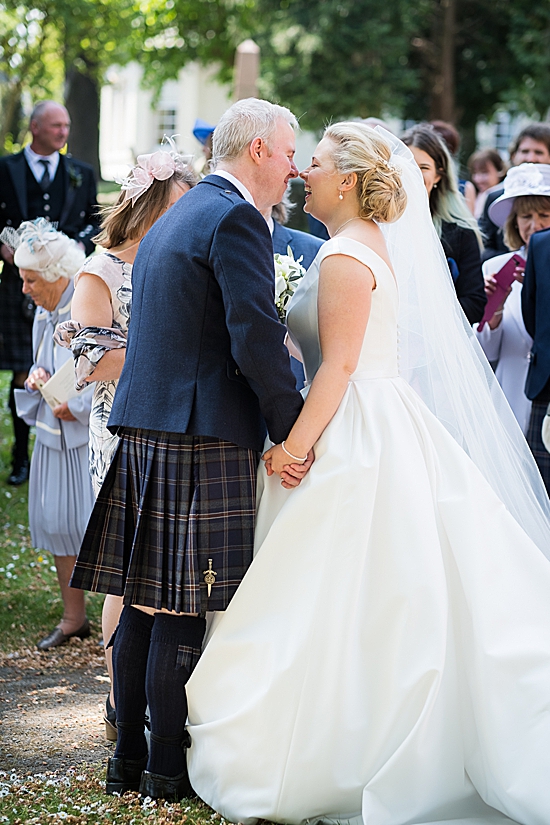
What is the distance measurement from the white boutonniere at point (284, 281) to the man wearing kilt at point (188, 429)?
0.31 meters

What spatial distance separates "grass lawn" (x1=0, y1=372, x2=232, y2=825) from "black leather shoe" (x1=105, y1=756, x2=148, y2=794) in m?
0.05

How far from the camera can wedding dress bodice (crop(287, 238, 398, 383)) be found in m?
2.99

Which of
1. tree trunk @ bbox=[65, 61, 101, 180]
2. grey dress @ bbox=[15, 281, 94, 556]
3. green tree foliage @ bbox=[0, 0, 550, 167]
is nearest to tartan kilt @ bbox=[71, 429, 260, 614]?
grey dress @ bbox=[15, 281, 94, 556]

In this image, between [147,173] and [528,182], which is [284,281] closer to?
[147,173]

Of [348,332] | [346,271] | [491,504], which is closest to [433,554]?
[491,504]

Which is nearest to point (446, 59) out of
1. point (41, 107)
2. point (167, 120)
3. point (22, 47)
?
point (22, 47)

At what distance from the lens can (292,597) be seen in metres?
2.88

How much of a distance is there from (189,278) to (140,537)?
0.81m

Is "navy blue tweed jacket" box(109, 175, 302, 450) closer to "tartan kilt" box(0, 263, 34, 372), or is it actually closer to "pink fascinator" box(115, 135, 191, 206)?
"pink fascinator" box(115, 135, 191, 206)

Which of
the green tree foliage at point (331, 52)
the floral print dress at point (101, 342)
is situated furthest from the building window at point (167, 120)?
the floral print dress at point (101, 342)

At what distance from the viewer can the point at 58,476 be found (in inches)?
177

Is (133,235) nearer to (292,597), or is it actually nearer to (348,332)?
(348,332)

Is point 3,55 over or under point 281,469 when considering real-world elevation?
over

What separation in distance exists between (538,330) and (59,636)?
8.97 feet
